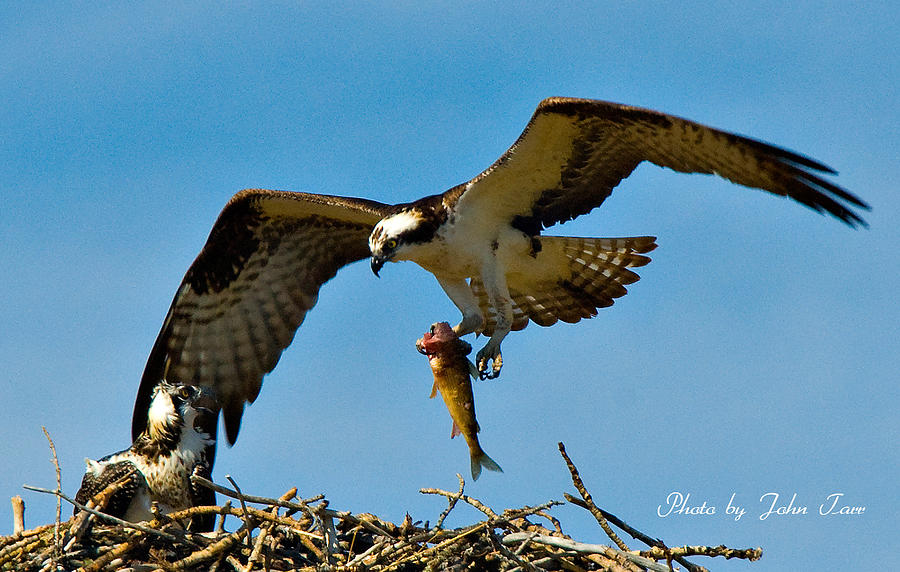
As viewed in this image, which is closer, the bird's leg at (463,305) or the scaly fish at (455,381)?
the scaly fish at (455,381)

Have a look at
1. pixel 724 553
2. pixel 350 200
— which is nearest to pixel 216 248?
pixel 350 200

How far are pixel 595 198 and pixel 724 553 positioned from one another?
12.0 ft

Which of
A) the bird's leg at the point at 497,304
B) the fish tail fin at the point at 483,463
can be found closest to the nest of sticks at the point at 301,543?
the fish tail fin at the point at 483,463

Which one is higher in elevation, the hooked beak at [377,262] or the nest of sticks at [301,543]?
the hooked beak at [377,262]

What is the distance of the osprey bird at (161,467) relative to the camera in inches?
293

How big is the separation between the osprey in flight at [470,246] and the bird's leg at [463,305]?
11 mm

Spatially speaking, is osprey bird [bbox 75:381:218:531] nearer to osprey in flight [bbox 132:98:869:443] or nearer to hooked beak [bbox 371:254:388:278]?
osprey in flight [bbox 132:98:869:443]

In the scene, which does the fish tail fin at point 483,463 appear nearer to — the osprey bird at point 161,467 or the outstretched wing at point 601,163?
the osprey bird at point 161,467

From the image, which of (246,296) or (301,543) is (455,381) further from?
(246,296)

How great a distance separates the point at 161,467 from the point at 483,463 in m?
2.08

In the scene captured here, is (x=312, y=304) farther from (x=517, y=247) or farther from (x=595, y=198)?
(x=595, y=198)

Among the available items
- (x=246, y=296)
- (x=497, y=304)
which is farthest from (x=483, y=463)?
(x=246, y=296)

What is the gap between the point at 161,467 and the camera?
7664 mm

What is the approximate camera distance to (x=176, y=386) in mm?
8203
